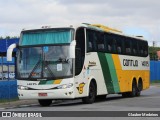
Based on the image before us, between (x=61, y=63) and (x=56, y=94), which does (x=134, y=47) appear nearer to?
(x=61, y=63)

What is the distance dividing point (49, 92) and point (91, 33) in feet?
12.4

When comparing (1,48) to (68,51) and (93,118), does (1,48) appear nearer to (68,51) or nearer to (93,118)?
(68,51)

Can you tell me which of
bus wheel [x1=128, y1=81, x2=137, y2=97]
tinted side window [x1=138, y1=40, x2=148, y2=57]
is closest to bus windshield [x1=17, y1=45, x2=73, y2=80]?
bus wheel [x1=128, y1=81, x2=137, y2=97]

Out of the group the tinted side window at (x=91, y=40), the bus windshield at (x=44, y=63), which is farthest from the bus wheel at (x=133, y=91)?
the bus windshield at (x=44, y=63)

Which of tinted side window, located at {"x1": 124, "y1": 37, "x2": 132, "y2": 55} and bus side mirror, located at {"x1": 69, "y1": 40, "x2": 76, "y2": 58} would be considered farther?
tinted side window, located at {"x1": 124, "y1": 37, "x2": 132, "y2": 55}

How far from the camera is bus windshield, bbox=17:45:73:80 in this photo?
2069 cm

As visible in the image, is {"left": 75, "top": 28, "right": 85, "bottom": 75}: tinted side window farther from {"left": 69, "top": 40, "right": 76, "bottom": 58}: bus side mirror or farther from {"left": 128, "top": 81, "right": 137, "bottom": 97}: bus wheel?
{"left": 128, "top": 81, "right": 137, "bottom": 97}: bus wheel

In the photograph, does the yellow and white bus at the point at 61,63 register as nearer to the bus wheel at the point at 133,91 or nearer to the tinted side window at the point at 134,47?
the tinted side window at the point at 134,47

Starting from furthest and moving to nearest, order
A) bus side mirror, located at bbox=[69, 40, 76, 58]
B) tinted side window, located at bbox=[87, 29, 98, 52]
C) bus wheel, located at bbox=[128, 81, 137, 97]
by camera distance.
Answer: bus wheel, located at bbox=[128, 81, 137, 97]
tinted side window, located at bbox=[87, 29, 98, 52]
bus side mirror, located at bbox=[69, 40, 76, 58]

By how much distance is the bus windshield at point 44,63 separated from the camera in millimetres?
20688

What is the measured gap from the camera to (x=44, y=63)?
2086cm

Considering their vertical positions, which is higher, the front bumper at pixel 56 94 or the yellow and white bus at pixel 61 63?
the yellow and white bus at pixel 61 63

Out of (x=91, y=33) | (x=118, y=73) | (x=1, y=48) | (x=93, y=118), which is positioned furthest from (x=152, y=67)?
(x=93, y=118)

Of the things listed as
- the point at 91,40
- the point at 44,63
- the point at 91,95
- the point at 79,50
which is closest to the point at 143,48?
the point at 91,40
